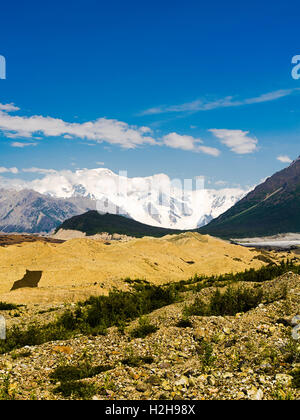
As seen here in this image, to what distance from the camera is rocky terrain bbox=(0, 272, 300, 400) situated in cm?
1011

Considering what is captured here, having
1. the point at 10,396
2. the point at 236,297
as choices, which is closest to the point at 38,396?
the point at 10,396

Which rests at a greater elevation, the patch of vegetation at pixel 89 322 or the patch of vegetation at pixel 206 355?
the patch of vegetation at pixel 206 355

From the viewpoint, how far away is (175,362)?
12711 mm

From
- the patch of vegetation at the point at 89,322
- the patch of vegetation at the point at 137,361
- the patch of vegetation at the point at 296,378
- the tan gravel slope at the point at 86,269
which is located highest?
the patch of vegetation at the point at 296,378

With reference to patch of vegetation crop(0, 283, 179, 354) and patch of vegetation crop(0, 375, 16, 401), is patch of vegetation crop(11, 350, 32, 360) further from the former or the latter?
patch of vegetation crop(0, 375, 16, 401)

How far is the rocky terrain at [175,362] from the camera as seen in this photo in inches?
398

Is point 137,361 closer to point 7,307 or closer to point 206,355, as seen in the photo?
point 206,355

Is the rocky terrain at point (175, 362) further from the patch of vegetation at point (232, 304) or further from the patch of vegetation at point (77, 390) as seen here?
the patch of vegetation at point (232, 304)

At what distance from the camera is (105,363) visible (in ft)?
43.3

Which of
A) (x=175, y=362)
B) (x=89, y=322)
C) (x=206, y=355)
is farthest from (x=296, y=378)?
(x=89, y=322)

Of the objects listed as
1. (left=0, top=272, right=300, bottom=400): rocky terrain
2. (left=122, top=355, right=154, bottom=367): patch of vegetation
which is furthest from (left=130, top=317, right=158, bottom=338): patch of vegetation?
(left=122, top=355, right=154, bottom=367): patch of vegetation

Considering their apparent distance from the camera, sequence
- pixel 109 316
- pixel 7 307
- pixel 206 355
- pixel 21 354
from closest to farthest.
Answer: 1. pixel 206 355
2. pixel 21 354
3. pixel 109 316
4. pixel 7 307

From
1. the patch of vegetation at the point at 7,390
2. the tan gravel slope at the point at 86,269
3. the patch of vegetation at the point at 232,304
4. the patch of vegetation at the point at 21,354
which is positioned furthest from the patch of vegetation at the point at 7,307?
the patch of vegetation at the point at 7,390

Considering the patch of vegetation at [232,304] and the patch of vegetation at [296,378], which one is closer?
the patch of vegetation at [296,378]
